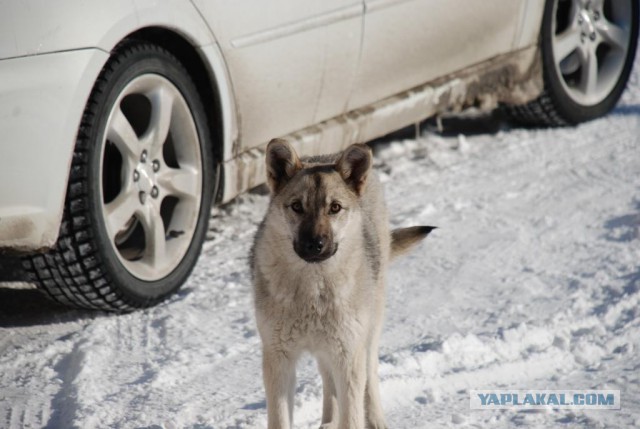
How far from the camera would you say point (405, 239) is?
4.73 meters

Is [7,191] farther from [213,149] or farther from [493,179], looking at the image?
[493,179]

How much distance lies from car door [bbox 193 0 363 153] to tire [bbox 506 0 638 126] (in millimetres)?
2130

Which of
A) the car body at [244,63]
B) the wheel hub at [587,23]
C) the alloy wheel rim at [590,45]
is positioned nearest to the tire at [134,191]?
the car body at [244,63]

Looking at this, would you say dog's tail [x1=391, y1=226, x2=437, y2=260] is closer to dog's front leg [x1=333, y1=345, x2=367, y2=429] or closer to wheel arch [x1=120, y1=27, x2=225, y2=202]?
dog's front leg [x1=333, y1=345, x2=367, y2=429]

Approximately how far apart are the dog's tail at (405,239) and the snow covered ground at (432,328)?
45cm

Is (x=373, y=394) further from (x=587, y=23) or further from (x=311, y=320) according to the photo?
(x=587, y=23)

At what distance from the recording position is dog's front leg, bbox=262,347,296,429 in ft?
13.0

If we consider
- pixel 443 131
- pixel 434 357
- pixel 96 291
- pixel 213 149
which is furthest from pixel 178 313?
pixel 443 131

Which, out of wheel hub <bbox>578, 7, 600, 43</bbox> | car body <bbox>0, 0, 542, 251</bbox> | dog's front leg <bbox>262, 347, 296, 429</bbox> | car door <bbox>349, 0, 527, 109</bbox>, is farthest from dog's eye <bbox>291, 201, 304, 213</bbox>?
wheel hub <bbox>578, 7, 600, 43</bbox>

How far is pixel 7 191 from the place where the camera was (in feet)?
14.1

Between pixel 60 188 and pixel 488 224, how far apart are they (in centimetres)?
278

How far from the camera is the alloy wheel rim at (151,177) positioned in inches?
193

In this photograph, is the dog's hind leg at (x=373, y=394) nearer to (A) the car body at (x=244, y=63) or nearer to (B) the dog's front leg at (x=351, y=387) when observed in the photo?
(B) the dog's front leg at (x=351, y=387)

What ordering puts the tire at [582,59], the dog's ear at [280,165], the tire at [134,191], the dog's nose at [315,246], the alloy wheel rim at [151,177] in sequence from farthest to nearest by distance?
the tire at [582,59]
the alloy wheel rim at [151,177]
the tire at [134,191]
the dog's ear at [280,165]
the dog's nose at [315,246]
